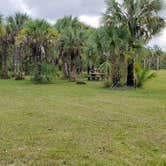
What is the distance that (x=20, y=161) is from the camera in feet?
13.7

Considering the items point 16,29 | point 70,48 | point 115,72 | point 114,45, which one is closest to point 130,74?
point 115,72

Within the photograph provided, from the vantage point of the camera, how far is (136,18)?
16.3 meters

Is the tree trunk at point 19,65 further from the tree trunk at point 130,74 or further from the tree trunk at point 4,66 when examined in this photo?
the tree trunk at point 130,74

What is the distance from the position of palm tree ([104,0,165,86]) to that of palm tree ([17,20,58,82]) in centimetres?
533

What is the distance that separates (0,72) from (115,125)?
824 inches

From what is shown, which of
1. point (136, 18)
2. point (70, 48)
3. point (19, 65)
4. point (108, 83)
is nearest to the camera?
point (136, 18)

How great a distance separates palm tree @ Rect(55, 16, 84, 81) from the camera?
853 inches

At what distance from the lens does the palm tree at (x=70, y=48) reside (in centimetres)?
2166

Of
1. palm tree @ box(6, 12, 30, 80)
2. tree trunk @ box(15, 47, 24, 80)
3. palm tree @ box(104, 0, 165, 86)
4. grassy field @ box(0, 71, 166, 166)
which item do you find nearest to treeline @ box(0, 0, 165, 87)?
palm tree @ box(104, 0, 165, 86)

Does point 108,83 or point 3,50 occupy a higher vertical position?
point 3,50

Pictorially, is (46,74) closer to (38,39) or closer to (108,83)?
(38,39)

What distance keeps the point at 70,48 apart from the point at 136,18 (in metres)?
7.12

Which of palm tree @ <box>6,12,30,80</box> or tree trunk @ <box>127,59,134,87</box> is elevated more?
palm tree @ <box>6,12,30,80</box>

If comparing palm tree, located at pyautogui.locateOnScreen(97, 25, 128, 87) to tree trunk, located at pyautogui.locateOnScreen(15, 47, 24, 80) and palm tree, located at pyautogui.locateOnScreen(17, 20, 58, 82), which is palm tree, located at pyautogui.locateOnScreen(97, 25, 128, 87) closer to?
palm tree, located at pyautogui.locateOnScreen(17, 20, 58, 82)
